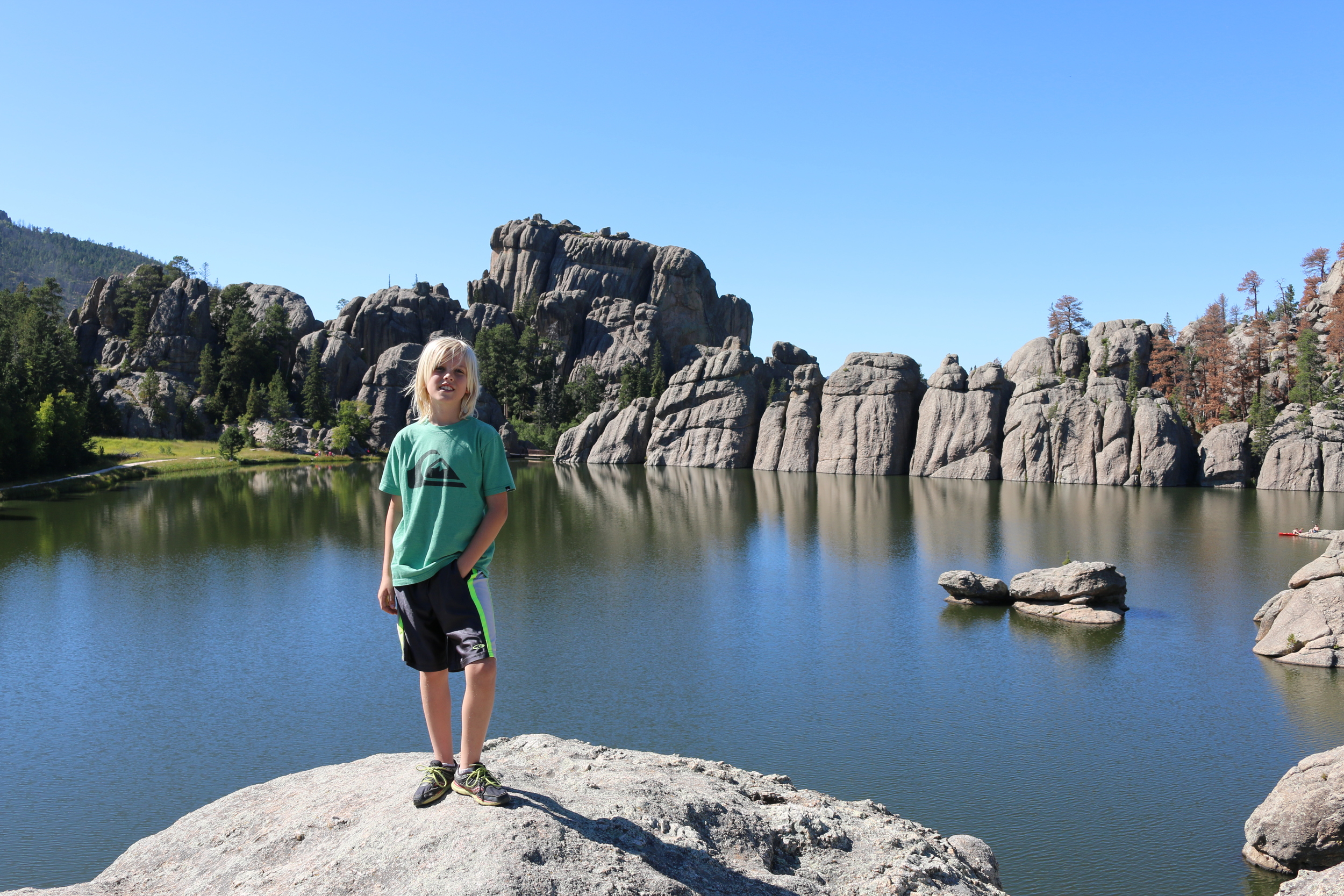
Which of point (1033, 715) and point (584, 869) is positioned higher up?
point (584, 869)

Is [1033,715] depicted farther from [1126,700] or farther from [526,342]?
[526,342]

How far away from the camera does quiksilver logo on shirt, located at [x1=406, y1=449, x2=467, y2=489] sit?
22.5ft

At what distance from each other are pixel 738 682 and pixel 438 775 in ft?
50.1

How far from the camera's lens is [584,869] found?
5746 millimetres

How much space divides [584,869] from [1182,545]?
40.9 metres

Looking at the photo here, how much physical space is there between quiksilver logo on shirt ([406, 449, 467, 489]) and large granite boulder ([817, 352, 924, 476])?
76455 mm

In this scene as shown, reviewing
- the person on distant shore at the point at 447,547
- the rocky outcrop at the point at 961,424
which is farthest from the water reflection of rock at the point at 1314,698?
the rocky outcrop at the point at 961,424

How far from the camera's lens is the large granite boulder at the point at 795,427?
85.4m

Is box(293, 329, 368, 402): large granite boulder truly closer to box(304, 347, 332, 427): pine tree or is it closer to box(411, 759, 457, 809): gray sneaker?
box(304, 347, 332, 427): pine tree

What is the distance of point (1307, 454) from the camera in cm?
6456

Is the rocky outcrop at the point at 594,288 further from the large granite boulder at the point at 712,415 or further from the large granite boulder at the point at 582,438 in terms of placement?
the large granite boulder at the point at 712,415

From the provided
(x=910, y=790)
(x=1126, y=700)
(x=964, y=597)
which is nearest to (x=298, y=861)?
(x=910, y=790)

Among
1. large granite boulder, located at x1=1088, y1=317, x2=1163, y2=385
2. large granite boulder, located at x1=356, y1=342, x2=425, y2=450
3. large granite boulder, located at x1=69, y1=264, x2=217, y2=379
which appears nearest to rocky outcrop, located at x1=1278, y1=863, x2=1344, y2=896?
large granite boulder, located at x1=1088, y1=317, x2=1163, y2=385

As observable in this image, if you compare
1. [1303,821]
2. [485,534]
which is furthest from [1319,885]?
[485,534]
